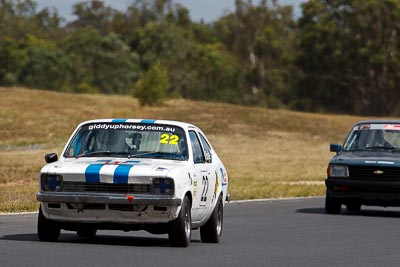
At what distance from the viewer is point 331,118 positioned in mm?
83688

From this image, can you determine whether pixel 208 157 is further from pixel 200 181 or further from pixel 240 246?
pixel 240 246

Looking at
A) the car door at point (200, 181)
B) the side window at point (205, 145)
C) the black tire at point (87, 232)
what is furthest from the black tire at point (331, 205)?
the black tire at point (87, 232)

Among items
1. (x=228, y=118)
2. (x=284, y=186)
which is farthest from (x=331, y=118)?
(x=284, y=186)

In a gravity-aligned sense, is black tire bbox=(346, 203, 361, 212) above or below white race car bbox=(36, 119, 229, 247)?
below

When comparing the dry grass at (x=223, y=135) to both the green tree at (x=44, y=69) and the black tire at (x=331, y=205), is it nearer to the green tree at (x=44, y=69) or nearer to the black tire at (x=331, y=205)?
the black tire at (x=331, y=205)

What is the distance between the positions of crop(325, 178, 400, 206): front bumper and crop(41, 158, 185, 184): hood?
8.06 meters

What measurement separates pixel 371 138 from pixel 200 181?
8.68 meters

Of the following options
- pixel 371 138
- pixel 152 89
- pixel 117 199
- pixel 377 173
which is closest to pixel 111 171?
pixel 117 199

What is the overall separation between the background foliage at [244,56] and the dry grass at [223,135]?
16.4 metres

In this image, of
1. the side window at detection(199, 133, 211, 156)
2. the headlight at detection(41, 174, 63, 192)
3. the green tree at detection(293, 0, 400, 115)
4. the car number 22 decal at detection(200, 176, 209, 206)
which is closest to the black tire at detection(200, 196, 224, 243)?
the car number 22 decal at detection(200, 176, 209, 206)

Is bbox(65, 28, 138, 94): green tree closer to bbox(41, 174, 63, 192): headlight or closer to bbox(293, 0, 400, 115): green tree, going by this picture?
bbox(293, 0, 400, 115): green tree

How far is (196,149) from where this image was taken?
15469mm

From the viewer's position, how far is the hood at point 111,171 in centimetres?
1390

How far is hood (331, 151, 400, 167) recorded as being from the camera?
21688mm
